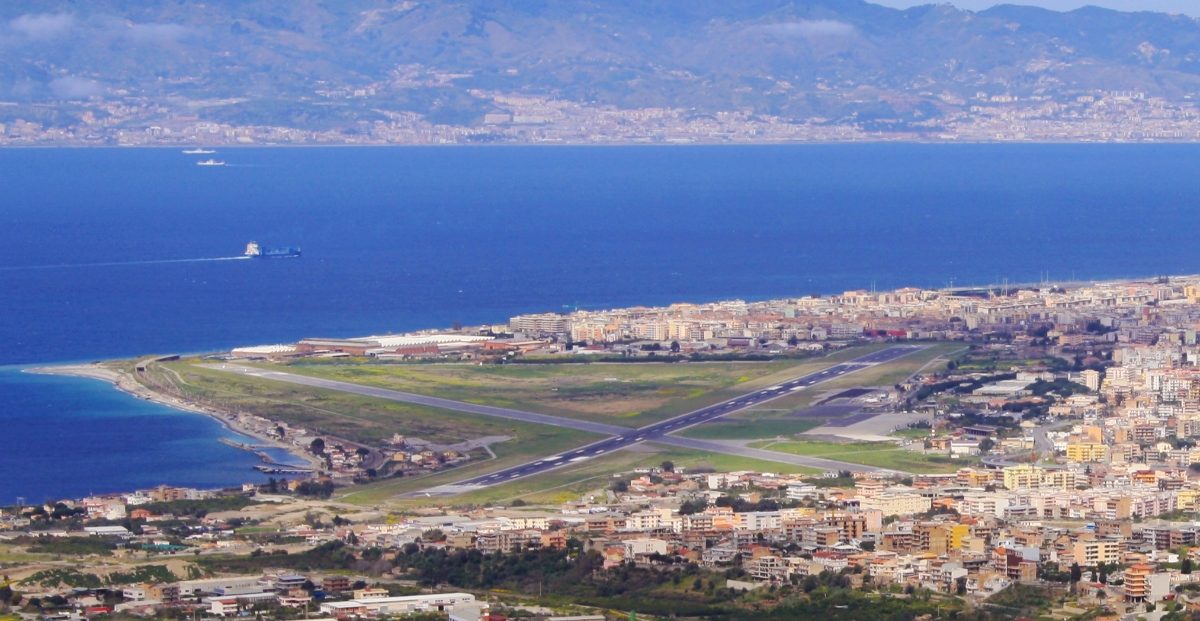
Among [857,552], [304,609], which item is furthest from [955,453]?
[304,609]

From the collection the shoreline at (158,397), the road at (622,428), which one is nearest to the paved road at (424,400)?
the road at (622,428)

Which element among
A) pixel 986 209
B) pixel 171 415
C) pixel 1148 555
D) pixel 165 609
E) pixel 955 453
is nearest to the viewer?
pixel 165 609

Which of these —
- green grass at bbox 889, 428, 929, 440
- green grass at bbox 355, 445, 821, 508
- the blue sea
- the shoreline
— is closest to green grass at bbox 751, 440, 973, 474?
green grass at bbox 889, 428, 929, 440

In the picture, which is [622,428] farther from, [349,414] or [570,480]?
[570,480]

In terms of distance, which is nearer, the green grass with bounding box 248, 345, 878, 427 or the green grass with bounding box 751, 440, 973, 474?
the green grass with bounding box 751, 440, 973, 474

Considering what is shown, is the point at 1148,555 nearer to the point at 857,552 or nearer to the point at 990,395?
the point at 857,552

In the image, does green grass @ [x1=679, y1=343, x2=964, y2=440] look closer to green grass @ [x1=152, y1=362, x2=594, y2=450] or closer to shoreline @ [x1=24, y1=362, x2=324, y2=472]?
green grass @ [x1=152, y1=362, x2=594, y2=450]
